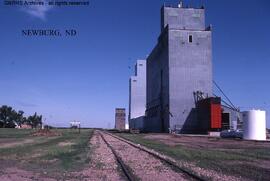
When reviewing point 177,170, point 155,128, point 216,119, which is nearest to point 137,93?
point 155,128

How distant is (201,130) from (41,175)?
3080 inches

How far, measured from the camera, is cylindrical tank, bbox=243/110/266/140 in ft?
177

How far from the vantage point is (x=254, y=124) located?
55062mm

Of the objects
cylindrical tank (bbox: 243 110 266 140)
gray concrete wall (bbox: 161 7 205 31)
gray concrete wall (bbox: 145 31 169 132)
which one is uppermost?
gray concrete wall (bbox: 161 7 205 31)

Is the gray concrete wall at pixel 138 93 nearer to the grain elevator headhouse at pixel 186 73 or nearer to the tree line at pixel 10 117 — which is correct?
the tree line at pixel 10 117

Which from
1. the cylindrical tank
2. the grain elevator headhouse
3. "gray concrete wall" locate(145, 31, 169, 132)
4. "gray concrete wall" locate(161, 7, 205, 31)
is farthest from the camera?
"gray concrete wall" locate(161, 7, 205, 31)

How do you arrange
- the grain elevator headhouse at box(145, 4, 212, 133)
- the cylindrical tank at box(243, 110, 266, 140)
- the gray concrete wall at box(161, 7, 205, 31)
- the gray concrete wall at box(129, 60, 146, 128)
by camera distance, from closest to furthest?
the cylindrical tank at box(243, 110, 266, 140), the grain elevator headhouse at box(145, 4, 212, 133), the gray concrete wall at box(161, 7, 205, 31), the gray concrete wall at box(129, 60, 146, 128)

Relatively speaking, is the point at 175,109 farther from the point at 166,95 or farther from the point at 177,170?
the point at 177,170

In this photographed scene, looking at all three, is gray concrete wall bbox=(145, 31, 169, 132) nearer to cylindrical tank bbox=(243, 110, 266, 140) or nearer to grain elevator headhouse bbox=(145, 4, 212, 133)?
grain elevator headhouse bbox=(145, 4, 212, 133)

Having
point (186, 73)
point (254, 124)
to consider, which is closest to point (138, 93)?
point (186, 73)

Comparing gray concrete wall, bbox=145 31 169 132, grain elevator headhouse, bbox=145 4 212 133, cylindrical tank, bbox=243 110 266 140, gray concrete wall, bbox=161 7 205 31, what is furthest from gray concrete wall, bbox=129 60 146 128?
cylindrical tank, bbox=243 110 266 140

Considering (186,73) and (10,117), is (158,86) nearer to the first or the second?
(186,73)

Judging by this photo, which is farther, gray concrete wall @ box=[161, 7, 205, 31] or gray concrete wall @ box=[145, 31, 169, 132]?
gray concrete wall @ box=[161, 7, 205, 31]

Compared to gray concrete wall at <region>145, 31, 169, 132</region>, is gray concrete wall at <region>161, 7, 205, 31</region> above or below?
above
